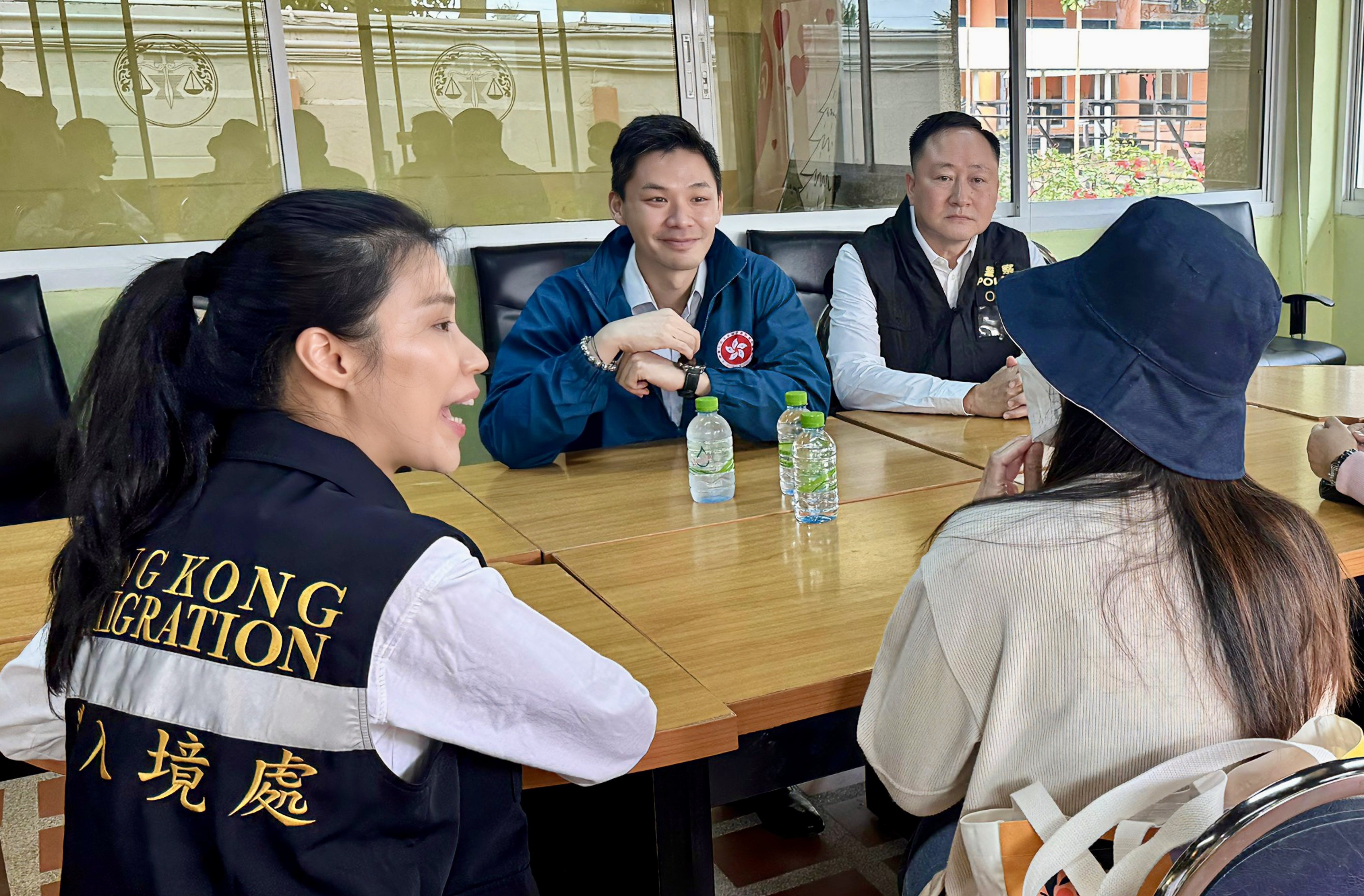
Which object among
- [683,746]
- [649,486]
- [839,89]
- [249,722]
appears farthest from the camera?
[839,89]

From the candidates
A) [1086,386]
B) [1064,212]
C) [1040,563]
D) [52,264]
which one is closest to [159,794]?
[1040,563]

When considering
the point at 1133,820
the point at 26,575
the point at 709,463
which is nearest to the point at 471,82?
the point at 709,463

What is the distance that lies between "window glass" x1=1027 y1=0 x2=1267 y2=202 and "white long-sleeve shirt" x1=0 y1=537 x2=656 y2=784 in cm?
426

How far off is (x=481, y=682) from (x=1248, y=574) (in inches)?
25.1

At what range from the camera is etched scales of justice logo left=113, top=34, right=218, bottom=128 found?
342 cm

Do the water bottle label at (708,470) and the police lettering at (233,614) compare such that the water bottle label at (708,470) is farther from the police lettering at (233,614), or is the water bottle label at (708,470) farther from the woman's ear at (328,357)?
the police lettering at (233,614)

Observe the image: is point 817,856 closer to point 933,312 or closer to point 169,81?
point 933,312

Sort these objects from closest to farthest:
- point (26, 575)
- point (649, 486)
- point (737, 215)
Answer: point (26, 575) → point (649, 486) → point (737, 215)

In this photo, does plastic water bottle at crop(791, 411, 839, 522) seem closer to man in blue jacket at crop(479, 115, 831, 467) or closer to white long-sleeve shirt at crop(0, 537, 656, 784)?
man in blue jacket at crop(479, 115, 831, 467)

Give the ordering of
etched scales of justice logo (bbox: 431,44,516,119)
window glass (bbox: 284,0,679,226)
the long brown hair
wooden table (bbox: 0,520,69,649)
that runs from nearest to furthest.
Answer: the long brown hair < wooden table (bbox: 0,520,69,649) < window glass (bbox: 284,0,679,226) < etched scales of justice logo (bbox: 431,44,516,119)

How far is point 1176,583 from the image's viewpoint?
3.03 feet

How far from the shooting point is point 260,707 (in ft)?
2.69

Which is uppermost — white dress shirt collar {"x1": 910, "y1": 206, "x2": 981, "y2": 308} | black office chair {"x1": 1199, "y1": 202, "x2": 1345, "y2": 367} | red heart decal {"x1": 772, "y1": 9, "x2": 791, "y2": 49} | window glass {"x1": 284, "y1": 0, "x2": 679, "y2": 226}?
red heart decal {"x1": 772, "y1": 9, "x2": 791, "y2": 49}

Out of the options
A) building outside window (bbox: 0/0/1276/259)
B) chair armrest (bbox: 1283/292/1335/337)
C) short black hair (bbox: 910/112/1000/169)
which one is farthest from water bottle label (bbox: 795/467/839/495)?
chair armrest (bbox: 1283/292/1335/337)
